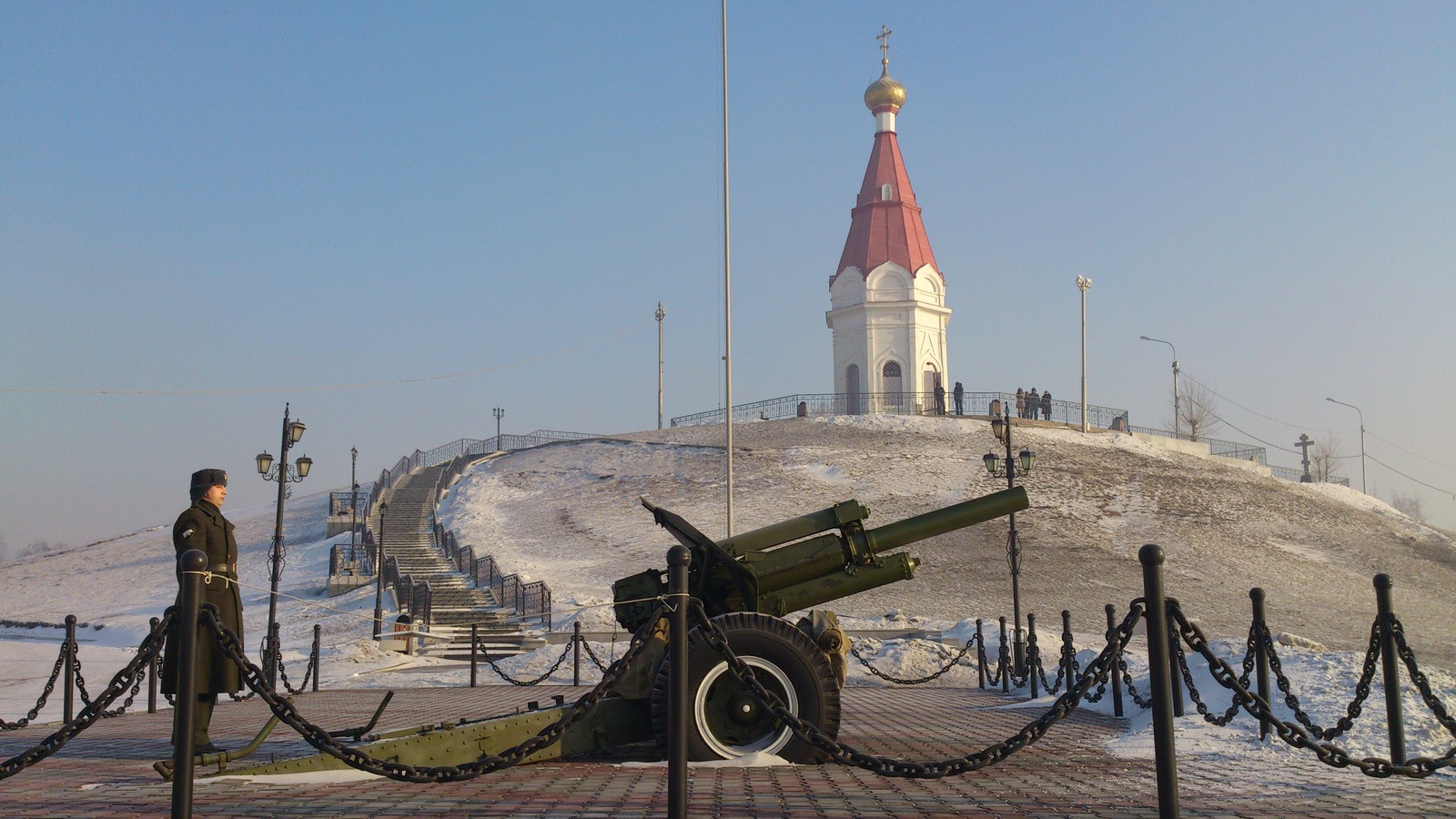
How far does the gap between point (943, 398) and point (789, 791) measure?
156 ft

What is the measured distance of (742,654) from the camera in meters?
7.83

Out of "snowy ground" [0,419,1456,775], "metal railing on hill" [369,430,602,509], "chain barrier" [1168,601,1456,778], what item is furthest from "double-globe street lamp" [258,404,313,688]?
"metal railing on hill" [369,430,602,509]

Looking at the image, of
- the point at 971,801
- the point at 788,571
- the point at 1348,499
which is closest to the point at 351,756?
the point at 971,801

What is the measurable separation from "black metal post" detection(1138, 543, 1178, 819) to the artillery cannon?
249 centimetres

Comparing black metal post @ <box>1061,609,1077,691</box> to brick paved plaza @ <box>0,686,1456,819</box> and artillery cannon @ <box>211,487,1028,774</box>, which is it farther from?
artillery cannon @ <box>211,487,1028,774</box>

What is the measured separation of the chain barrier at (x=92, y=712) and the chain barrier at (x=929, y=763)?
2.60m

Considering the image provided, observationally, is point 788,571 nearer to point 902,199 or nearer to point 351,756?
point 351,756

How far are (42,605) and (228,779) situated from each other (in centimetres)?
3285

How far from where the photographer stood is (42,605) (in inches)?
1357

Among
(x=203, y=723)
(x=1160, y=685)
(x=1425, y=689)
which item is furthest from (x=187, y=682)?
(x=1425, y=689)

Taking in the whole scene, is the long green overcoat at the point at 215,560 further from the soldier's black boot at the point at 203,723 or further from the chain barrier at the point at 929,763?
the chain barrier at the point at 929,763

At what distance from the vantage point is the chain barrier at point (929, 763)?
216 inches

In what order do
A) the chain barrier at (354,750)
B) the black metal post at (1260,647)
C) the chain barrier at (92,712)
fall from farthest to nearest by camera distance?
the black metal post at (1260,647), the chain barrier at (354,750), the chain barrier at (92,712)

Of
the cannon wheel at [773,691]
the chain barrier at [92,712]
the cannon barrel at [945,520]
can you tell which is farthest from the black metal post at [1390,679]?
the chain barrier at [92,712]
